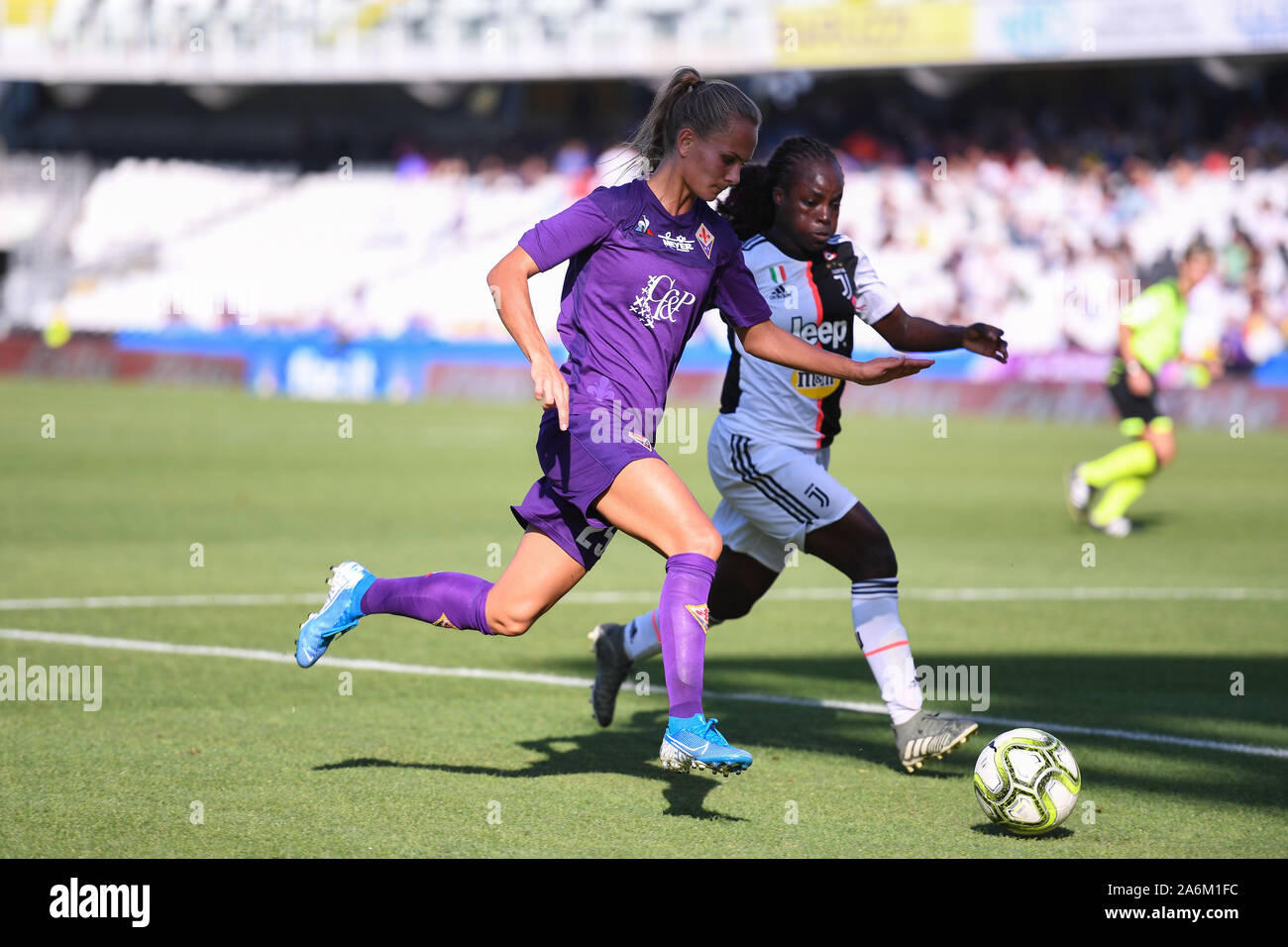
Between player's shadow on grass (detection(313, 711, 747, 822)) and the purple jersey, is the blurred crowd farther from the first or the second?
the purple jersey

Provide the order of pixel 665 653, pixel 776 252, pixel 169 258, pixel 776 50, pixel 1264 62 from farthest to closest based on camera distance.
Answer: pixel 169 258 < pixel 776 50 < pixel 1264 62 < pixel 776 252 < pixel 665 653

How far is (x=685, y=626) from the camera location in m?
4.75

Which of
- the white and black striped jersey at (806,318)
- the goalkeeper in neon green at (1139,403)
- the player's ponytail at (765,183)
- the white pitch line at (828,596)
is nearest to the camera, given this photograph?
the player's ponytail at (765,183)

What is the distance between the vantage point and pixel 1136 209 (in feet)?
96.0

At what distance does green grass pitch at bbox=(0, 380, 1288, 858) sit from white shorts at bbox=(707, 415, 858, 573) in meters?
0.77

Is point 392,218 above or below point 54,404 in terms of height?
above

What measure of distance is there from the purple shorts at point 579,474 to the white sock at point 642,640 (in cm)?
111

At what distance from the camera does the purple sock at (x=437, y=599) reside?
16.9ft

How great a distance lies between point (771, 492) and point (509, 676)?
7.15 feet

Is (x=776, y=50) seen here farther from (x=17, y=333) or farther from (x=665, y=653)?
(x=665, y=653)

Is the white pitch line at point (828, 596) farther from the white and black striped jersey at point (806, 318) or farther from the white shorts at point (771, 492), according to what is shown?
the white and black striped jersey at point (806, 318)

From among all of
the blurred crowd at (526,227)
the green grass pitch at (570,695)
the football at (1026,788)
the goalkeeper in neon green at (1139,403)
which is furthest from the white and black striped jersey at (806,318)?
the blurred crowd at (526,227)

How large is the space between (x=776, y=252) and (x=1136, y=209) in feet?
82.6
